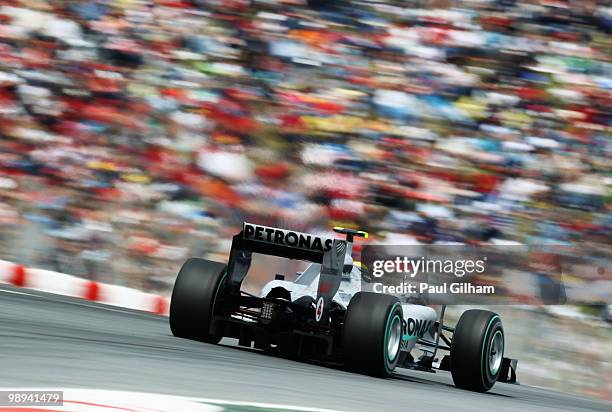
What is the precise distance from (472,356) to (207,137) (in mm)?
6715

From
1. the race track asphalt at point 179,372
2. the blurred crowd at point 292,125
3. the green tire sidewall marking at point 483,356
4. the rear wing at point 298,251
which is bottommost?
the race track asphalt at point 179,372

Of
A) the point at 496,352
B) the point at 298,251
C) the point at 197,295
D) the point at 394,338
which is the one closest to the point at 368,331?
the point at 394,338

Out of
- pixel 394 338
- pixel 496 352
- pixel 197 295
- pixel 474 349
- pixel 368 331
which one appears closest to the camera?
pixel 368 331

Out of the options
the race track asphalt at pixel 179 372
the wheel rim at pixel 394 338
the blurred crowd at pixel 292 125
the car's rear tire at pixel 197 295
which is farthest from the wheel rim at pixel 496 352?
the blurred crowd at pixel 292 125

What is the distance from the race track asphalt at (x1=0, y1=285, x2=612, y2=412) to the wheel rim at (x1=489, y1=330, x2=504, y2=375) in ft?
0.70

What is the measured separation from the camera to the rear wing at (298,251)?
7781 mm

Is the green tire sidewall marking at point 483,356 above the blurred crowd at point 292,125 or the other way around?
the other way around

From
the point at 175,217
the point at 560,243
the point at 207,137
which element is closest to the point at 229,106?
the point at 207,137

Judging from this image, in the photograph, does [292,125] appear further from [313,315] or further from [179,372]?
[179,372]

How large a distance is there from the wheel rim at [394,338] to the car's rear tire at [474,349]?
63cm

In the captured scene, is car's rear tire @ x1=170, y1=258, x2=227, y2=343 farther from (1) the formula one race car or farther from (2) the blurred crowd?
(2) the blurred crowd

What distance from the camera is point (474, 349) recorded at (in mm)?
8250

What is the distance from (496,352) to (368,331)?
1.66 metres

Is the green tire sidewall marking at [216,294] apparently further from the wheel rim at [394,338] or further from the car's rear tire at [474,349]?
the car's rear tire at [474,349]
